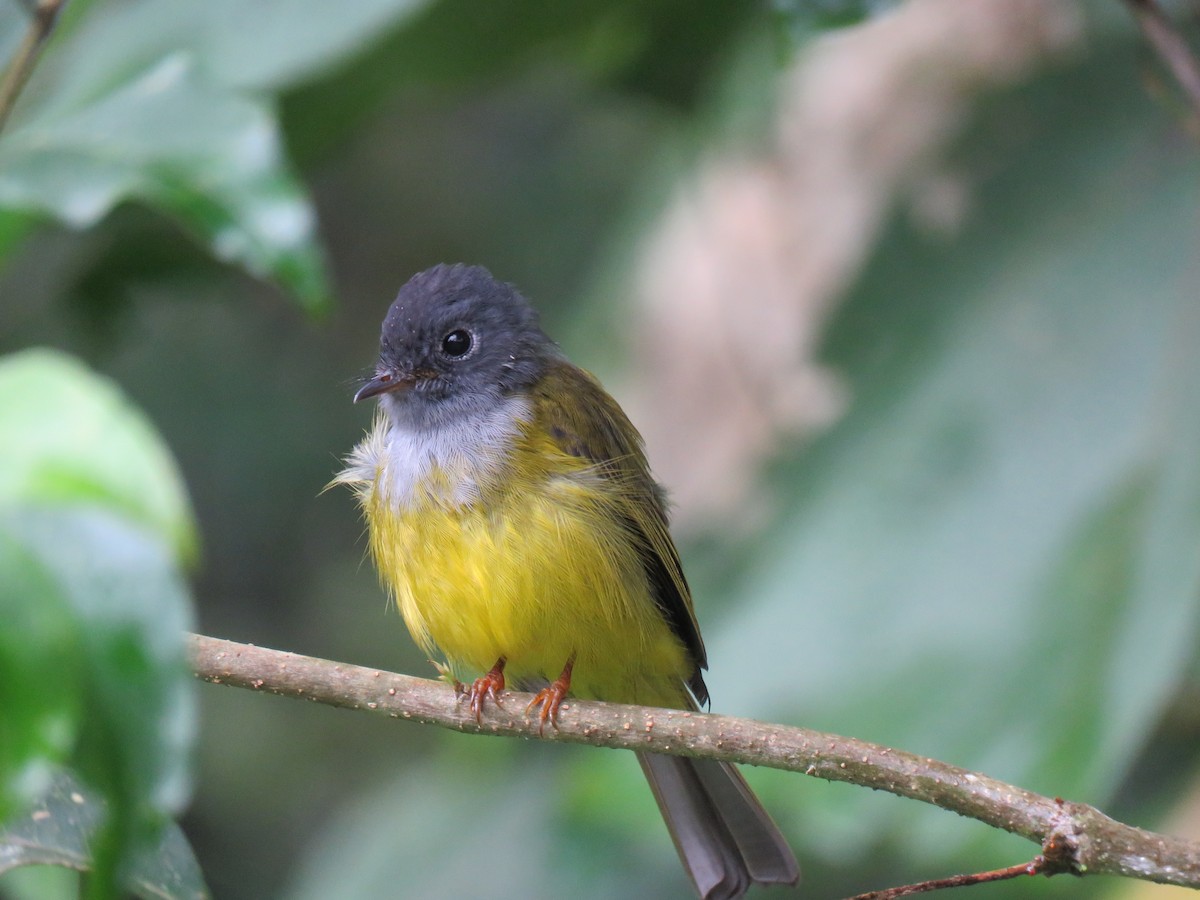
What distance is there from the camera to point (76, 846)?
1.89 meters

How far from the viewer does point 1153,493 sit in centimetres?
407

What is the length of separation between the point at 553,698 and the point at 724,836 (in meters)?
0.61

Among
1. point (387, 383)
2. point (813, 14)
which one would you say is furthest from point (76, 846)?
point (813, 14)

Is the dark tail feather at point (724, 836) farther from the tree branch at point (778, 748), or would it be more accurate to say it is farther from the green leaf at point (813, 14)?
the green leaf at point (813, 14)

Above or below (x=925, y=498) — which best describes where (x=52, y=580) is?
below

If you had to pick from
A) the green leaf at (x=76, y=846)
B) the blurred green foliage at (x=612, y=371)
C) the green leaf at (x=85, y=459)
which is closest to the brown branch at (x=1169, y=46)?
the blurred green foliage at (x=612, y=371)

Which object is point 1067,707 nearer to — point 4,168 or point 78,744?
point 4,168

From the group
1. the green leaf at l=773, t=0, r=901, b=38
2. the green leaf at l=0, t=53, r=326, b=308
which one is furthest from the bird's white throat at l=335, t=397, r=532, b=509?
the green leaf at l=773, t=0, r=901, b=38

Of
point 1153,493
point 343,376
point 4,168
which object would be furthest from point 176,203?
point 343,376

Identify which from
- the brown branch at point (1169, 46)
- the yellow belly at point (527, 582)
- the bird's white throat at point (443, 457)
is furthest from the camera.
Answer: the brown branch at point (1169, 46)

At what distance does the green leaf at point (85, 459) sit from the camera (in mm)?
1052

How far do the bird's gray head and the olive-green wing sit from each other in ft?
0.37

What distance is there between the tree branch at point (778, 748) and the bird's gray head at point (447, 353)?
1.00 meters

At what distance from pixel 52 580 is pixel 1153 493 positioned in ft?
12.0
